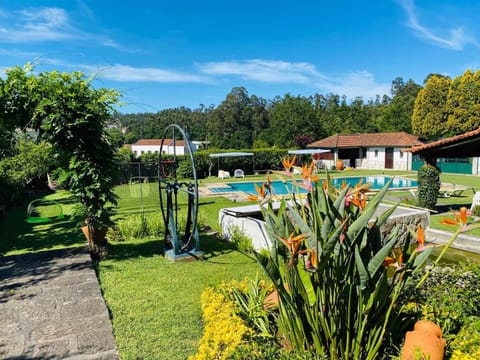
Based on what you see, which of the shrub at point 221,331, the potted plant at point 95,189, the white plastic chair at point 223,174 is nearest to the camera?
the shrub at point 221,331

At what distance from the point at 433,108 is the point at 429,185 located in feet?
89.3

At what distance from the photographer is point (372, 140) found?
3497 centimetres

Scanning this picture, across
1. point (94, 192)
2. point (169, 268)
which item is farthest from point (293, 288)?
point (94, 192)

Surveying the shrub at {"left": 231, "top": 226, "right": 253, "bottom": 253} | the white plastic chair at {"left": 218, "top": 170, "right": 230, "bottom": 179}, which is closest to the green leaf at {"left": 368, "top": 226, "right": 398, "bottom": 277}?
the shrub at {"left": 231, "top": 226, "right": 253, "bottom": 253}

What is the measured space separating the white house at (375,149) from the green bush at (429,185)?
1952 cm

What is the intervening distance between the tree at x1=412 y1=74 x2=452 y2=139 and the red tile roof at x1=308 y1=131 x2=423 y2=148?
6.82 feet

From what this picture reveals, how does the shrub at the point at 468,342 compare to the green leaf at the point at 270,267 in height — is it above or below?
below

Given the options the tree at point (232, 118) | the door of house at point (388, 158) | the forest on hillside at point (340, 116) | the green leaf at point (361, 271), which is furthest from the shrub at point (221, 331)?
the tree at point (232, 118)

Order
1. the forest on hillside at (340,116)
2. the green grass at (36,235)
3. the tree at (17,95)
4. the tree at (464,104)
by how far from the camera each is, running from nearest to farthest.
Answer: the tree at (17,95) → the green grass at (36,235) → the tree at (464,104) → the forest on hillside at (340,116)

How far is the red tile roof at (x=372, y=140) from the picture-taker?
107 ft

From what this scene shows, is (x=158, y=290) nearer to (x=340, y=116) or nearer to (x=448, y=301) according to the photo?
(x=448, y=301)

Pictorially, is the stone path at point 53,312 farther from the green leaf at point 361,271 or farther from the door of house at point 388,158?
the door of house at point 388,158

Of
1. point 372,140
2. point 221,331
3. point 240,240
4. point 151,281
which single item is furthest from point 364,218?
point 372,140

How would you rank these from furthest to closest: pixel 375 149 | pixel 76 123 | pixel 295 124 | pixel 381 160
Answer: pixel 295 124 → pixel 375 149 → pixel 381 160 → pixel 76 123
